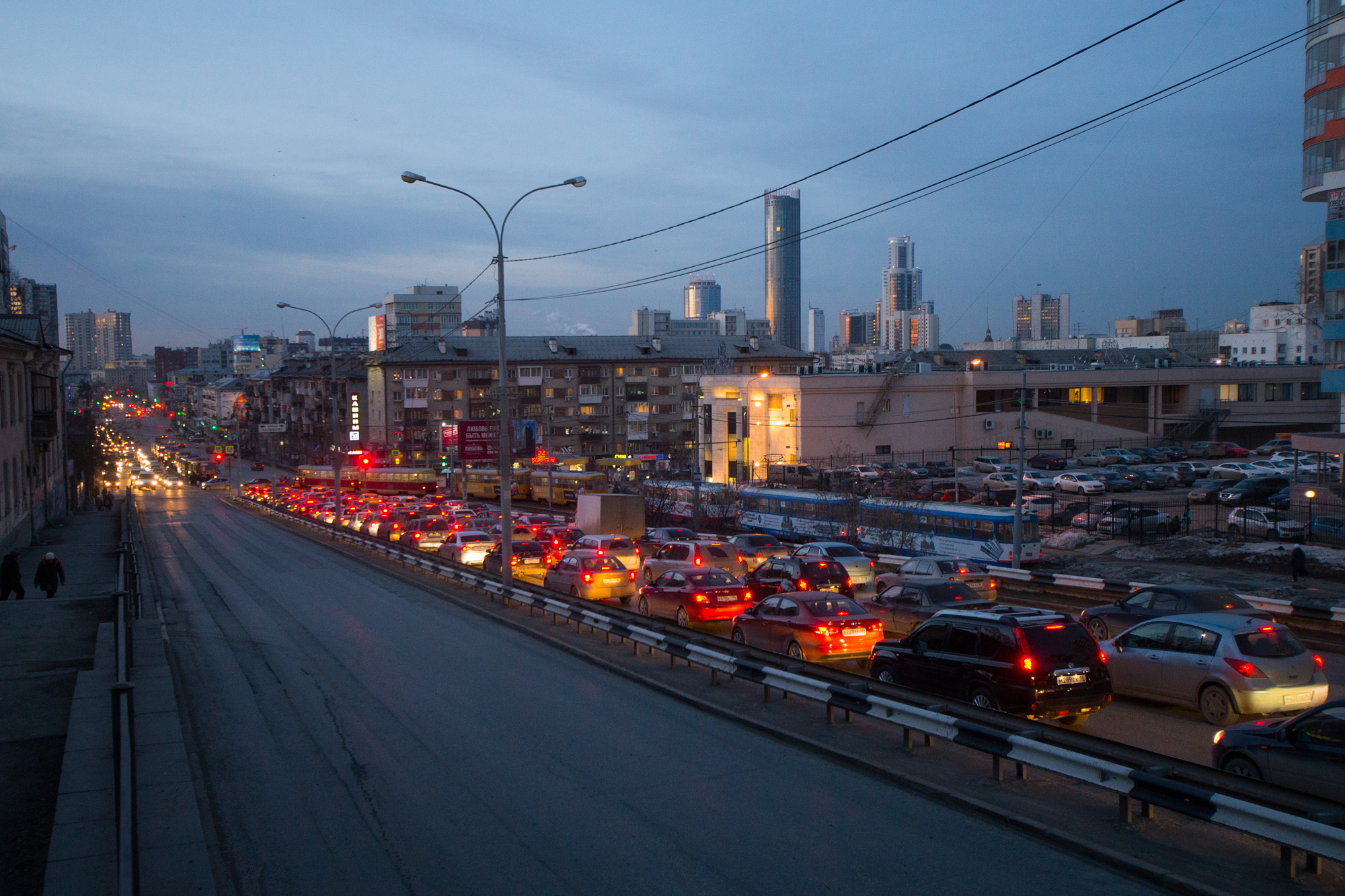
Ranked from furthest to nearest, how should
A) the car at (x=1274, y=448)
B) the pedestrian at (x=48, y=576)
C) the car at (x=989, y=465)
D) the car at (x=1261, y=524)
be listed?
the car at (x=1274, y=448)
the car at (x=989, y=465)
the car at (x=1261, y=524)
the pedestrian at (x=48, y=576)

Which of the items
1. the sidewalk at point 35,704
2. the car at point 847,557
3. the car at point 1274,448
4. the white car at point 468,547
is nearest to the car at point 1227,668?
the car at point 847,557

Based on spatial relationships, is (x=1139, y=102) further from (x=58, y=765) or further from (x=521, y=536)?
(x=521, y=536)

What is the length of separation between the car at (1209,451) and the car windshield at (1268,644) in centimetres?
6847

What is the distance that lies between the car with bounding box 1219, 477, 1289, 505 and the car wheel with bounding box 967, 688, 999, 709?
40667mm

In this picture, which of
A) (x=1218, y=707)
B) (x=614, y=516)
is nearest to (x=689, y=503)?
(x=614, y=516)

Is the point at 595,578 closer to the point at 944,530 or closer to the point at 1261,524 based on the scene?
the point at 944,530

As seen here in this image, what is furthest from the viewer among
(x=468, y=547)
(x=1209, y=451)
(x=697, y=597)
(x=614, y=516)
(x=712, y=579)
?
(x=1209, y=451)

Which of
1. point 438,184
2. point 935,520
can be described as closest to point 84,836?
point 438,184

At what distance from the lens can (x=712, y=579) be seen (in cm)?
2089

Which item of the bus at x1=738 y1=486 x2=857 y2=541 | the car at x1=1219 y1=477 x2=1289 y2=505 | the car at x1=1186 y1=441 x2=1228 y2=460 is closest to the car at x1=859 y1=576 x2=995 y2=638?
the bus at x1=738 y1=486 x2=857 y2=541

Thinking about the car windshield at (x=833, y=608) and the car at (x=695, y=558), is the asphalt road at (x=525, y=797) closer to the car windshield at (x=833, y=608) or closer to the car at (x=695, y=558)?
the car windshield at (x=833, y=608)

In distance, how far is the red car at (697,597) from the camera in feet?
66.1

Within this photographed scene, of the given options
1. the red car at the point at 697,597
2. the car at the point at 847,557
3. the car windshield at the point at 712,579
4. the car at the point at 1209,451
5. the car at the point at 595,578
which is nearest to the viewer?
the red car at the point at 697,597

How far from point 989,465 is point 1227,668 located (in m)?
61.9
